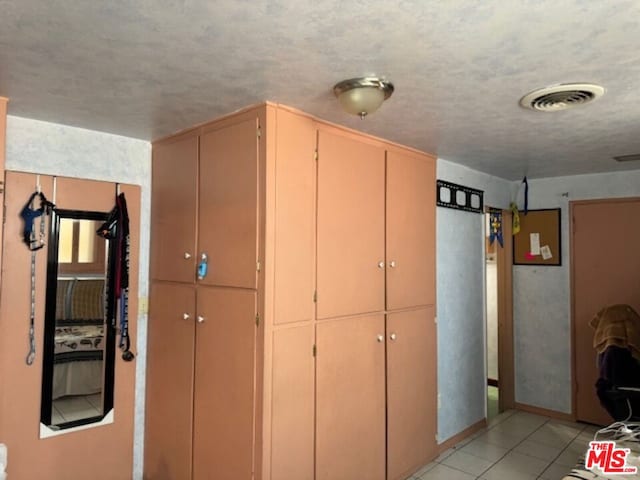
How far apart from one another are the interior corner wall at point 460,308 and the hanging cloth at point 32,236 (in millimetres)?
2631

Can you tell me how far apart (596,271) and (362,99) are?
3262 millimetres

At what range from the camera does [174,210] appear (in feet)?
8.98

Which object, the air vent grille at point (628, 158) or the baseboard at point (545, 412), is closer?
→ the air vent grille at point (628, 158)

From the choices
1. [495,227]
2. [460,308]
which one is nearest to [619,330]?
[460,308]

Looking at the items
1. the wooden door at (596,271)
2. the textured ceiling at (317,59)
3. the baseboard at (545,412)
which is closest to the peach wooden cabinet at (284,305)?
the textured ceiling at (317,59)

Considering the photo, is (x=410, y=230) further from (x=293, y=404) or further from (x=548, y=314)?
(x=548, y=314)

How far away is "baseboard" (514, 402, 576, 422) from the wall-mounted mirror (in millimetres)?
3718

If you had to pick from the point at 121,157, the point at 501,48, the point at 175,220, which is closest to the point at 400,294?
the point at 175,220

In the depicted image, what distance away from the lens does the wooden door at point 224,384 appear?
7.22 ft

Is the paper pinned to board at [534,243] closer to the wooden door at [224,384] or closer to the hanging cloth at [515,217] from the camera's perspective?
the hanging cloth at [515,217]

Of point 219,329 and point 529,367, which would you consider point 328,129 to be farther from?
point 529,367

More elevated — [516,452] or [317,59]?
[317,59]

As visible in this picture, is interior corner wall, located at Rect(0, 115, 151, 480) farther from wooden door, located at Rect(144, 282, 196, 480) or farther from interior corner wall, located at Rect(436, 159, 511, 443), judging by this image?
interior corner wall, located at Rect(436, 159, 511, 443)

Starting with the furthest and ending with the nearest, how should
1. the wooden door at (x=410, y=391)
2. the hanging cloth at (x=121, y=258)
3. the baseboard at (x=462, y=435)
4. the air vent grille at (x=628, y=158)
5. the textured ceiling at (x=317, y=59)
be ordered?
the baseboard at (x=462, y=435), the air vent grille at (x=628, y=158), the wooden door at (x=410, y=391), the hanging cloth at (x=121, y=258), the textured ceiling at (x=317, y=59)
